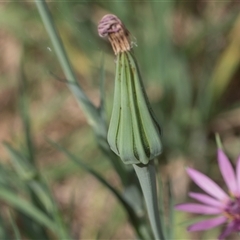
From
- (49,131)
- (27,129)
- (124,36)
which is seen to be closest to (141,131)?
(124,36)

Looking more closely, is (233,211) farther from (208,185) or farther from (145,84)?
(145,84)

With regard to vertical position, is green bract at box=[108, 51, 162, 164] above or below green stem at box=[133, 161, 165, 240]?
above

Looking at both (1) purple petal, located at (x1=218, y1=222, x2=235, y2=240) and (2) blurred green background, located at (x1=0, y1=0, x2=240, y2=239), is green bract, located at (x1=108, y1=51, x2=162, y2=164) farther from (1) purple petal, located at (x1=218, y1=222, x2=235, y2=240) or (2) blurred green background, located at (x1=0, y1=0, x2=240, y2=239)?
(2) blurred green background, located at (x1=0, y1=0, x2=240, y2=239)

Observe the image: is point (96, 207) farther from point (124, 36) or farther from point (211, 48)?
point (124, 36)

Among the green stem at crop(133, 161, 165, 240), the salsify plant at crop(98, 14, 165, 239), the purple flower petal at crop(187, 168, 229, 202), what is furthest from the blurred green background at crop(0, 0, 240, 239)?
the salsify plant at crop(98, 14, 165, 239)

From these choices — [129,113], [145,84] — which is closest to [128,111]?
[129,113]

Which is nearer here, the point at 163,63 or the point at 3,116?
the point at 163,63
